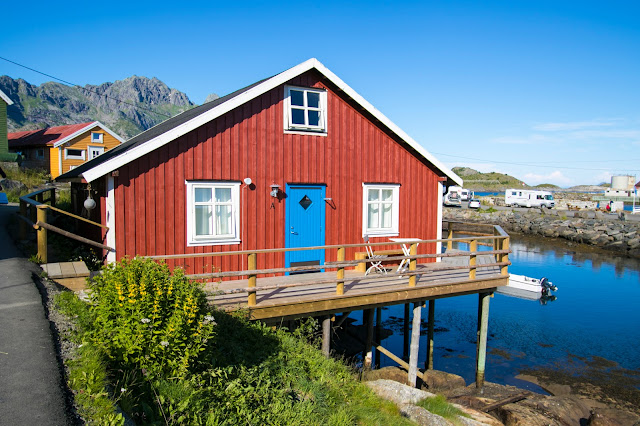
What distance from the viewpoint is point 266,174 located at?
11812 mm

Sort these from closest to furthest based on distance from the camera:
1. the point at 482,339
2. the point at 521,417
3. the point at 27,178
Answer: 1. the point at 521,417
2. the point at 482,339
3. the point at 27,178

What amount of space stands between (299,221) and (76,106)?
204 m

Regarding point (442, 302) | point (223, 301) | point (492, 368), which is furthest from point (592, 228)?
point (223, 301)

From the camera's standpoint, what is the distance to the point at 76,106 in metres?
186

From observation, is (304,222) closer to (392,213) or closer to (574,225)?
(392,213)

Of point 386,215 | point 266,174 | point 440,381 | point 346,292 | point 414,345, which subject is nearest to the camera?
point 346,292

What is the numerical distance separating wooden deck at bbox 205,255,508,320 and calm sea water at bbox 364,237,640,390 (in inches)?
203

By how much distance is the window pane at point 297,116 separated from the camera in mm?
12258

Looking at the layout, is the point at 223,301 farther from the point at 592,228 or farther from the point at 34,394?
the point at 592,228

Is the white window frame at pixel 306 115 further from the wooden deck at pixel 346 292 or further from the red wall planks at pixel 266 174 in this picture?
the wooden deck at pixel 346 292

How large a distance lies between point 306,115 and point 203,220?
391cm

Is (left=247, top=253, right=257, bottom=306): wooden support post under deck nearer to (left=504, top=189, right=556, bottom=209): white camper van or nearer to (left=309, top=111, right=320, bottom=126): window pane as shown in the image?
(left=309, top=111, right=320, bottom=126): window pane

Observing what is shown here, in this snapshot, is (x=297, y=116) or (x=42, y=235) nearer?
(x=42, y=235)

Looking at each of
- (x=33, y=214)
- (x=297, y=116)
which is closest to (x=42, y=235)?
(x=33, y=214)
